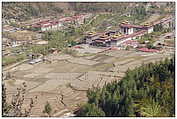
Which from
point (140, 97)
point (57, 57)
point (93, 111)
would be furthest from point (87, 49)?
point (93, 111)

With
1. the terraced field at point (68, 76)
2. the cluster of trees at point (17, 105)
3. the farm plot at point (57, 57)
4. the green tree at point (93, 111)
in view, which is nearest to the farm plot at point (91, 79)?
the terraced field at point (68, 76)

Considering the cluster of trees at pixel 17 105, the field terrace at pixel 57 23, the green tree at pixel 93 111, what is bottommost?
the cluster of trees at pixel 17 105

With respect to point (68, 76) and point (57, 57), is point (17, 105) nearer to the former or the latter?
point (68, 76)

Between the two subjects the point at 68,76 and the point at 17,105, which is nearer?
the point at 17,105

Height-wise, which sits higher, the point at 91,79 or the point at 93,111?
the point at 93,111

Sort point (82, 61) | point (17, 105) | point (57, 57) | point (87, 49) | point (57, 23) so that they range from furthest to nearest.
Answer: point (57, 23) < point (87, 49) < point (57, 57) < point (82, 61) < point (17, 105)

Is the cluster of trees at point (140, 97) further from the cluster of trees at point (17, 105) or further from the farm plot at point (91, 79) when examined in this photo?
the farm plot at point (91, 79)

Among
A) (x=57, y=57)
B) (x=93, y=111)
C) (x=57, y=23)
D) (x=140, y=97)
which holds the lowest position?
(x=57, y=57)

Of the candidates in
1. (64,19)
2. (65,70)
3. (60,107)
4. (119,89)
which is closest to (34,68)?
(65,70)
